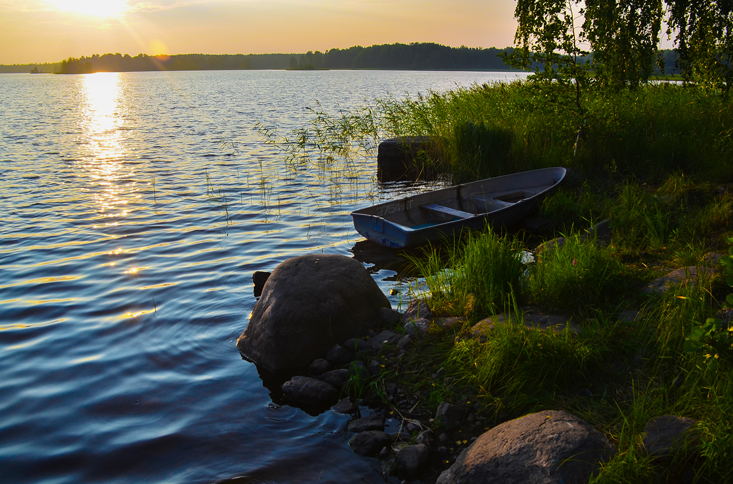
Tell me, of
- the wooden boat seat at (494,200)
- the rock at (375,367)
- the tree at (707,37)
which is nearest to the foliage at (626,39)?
the tree at (707,37)

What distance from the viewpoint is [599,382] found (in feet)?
13.4

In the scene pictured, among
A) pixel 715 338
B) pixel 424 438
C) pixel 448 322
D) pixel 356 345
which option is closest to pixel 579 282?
pixel 448 322

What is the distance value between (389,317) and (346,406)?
145cm

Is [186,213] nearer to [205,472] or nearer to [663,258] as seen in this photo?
[205,472]

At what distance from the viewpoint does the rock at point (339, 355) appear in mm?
5086

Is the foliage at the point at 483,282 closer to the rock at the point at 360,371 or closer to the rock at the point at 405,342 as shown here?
the rock at the point at 405,342

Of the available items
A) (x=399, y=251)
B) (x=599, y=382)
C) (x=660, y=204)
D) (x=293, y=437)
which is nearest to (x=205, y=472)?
(x=293, y=437)

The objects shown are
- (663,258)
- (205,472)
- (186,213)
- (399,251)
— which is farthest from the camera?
(186,213)

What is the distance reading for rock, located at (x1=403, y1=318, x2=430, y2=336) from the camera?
527 centimetres

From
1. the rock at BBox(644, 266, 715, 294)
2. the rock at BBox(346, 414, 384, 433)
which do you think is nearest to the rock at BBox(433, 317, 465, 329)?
the rock at BBox(346, 414, 384, 433)

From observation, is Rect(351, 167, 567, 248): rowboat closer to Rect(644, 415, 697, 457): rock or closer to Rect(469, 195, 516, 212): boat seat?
Rect(469, 195, 516, 212): boat seat

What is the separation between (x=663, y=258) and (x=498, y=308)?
8.11 feet

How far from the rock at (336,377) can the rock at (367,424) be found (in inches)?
20.7

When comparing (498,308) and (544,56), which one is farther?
(544,56)
